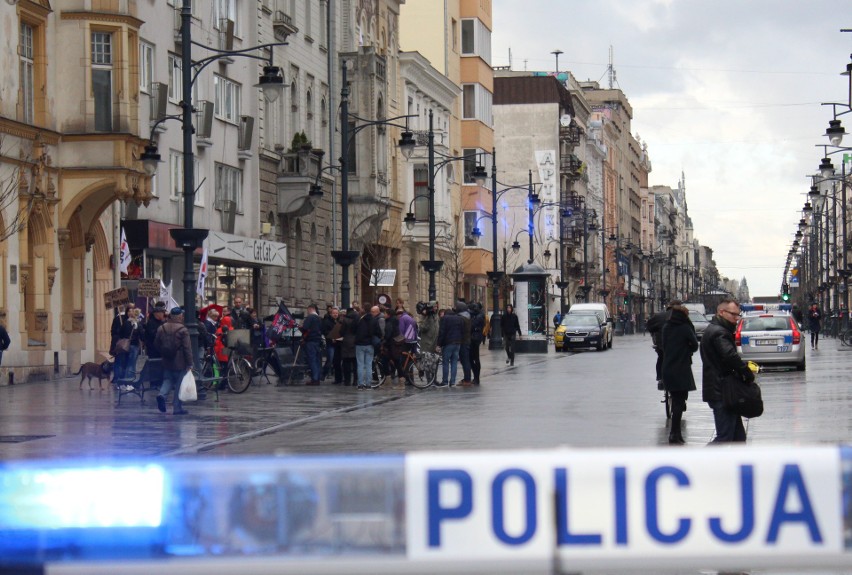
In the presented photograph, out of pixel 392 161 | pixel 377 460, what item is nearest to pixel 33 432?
pixel 377 460

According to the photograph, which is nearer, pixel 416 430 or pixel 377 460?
pixel 377 460

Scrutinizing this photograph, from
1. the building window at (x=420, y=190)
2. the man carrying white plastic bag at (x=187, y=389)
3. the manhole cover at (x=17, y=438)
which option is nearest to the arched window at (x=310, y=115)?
the building window at (x=420, y=190)

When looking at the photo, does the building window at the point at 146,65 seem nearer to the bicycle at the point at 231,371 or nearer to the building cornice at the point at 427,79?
the bicycle at the point at 231,371

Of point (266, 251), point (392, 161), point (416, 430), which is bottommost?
point (416, 430)

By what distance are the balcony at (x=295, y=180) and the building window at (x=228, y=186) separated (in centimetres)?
299

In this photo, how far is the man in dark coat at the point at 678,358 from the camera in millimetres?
18164

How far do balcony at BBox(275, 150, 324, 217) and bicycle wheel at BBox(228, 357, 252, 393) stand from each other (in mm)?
20119

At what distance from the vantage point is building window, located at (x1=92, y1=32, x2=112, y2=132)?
120ft

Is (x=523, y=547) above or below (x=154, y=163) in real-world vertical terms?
below

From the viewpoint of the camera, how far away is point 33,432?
20.7m

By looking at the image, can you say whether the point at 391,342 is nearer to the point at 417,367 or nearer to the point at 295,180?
the point at 417,367

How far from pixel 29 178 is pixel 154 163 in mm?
3489

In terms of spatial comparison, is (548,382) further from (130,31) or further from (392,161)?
(392,161)

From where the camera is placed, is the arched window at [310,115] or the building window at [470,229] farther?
the building window at [470,229]
